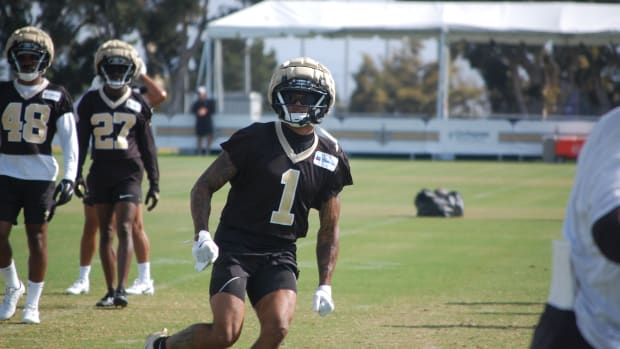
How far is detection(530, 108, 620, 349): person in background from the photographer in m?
3.99

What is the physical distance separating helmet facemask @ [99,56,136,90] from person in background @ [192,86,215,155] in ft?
89.8

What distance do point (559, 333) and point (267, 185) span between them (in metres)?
2.41

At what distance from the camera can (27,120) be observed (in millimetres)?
9305

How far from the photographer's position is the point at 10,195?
920cm

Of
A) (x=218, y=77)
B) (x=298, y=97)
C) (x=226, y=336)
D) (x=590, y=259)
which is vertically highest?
(x=298, y=97)

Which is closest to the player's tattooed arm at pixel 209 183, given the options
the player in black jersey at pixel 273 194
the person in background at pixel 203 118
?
the player in black jersey at pixel 273 194

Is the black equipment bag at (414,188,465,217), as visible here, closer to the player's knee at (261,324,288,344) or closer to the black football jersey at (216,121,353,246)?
the black football jersey at (216,121,353,246)

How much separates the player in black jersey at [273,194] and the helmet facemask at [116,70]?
4.00m

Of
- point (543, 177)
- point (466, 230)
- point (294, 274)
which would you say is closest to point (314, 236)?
point (466, 230)

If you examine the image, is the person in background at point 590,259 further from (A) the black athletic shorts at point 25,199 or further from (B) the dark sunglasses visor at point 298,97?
(A) the black athletic shorts at point 25,199

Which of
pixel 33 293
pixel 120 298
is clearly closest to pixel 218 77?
pixel 120 298

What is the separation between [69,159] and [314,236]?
23.0 ft

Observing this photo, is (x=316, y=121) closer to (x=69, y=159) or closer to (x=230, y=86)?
(x=69, y=159)

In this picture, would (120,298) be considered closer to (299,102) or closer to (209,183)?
(209,183)
